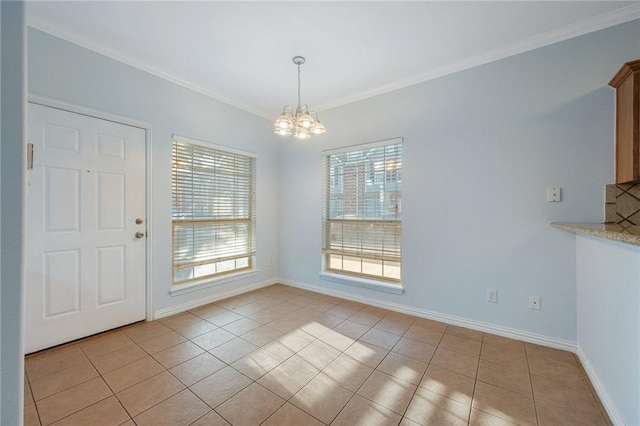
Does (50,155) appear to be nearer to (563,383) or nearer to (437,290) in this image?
(437,290)

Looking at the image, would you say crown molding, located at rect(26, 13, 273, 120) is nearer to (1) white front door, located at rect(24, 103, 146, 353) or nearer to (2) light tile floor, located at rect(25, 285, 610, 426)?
(1) white front door, located at rect(24, 103, 146, 353)

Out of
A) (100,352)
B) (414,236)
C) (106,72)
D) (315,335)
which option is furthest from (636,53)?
(100,352)

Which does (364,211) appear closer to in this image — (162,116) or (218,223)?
(218,223)

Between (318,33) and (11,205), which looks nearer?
(11,205)

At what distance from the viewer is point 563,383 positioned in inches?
70.5

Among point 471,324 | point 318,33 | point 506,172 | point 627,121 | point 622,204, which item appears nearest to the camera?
point 627,121

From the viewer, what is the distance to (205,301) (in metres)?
3.28

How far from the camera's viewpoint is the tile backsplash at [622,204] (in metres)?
1.97

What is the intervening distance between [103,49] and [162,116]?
703 millimetres

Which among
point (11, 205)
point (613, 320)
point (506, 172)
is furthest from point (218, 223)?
point (613, 320)

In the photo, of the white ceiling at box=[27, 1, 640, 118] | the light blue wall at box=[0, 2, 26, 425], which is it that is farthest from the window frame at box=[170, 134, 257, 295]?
the light blue wall at box=[0, 2, 26, 425]

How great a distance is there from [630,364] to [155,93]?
14.0ft

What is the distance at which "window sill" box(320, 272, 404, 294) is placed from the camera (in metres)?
3.10

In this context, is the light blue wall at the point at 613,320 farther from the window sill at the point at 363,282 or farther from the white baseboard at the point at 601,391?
the window sill at the point at 363,282
